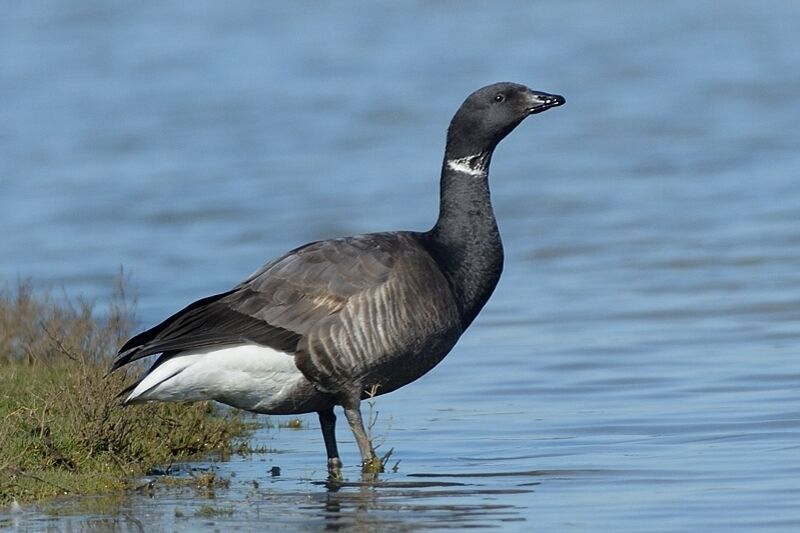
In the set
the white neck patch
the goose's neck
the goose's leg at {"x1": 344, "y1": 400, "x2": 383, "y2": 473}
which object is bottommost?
the goose's leg at {"x1": 344, "y1": 400, "x2": 383, "y2": 473}

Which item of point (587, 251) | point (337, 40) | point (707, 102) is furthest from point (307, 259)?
point (337, 40)

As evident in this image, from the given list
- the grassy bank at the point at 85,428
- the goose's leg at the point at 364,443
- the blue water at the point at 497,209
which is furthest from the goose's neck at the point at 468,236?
the grassy bank at the point at 85,428

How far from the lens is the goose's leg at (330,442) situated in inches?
351

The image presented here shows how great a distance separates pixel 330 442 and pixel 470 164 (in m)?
1.99

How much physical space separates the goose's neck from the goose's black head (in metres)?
0.06

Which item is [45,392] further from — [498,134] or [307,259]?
[498,134]

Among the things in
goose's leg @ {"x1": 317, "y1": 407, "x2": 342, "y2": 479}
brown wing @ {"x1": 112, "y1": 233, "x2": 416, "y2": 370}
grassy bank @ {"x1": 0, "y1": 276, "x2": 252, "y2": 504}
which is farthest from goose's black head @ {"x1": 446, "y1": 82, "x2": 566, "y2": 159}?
grassy bank @ {"x1": 0, "y1": 276, "x2": 252, "y2": 504}

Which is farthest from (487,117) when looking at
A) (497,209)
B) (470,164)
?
(497,209)

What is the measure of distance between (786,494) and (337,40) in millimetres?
29993

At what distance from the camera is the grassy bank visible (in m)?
8.13

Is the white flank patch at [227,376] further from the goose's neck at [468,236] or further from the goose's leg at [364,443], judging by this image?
the goose's neck at [468,236]

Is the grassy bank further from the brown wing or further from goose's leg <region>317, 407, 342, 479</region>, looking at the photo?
goose's leg <region>317, 407, 342, 479</region>

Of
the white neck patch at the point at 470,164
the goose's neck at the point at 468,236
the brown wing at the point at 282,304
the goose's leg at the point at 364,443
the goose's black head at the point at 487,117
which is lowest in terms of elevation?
the goose's leg at the point at 364,443

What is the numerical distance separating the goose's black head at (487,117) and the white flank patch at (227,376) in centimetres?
196
